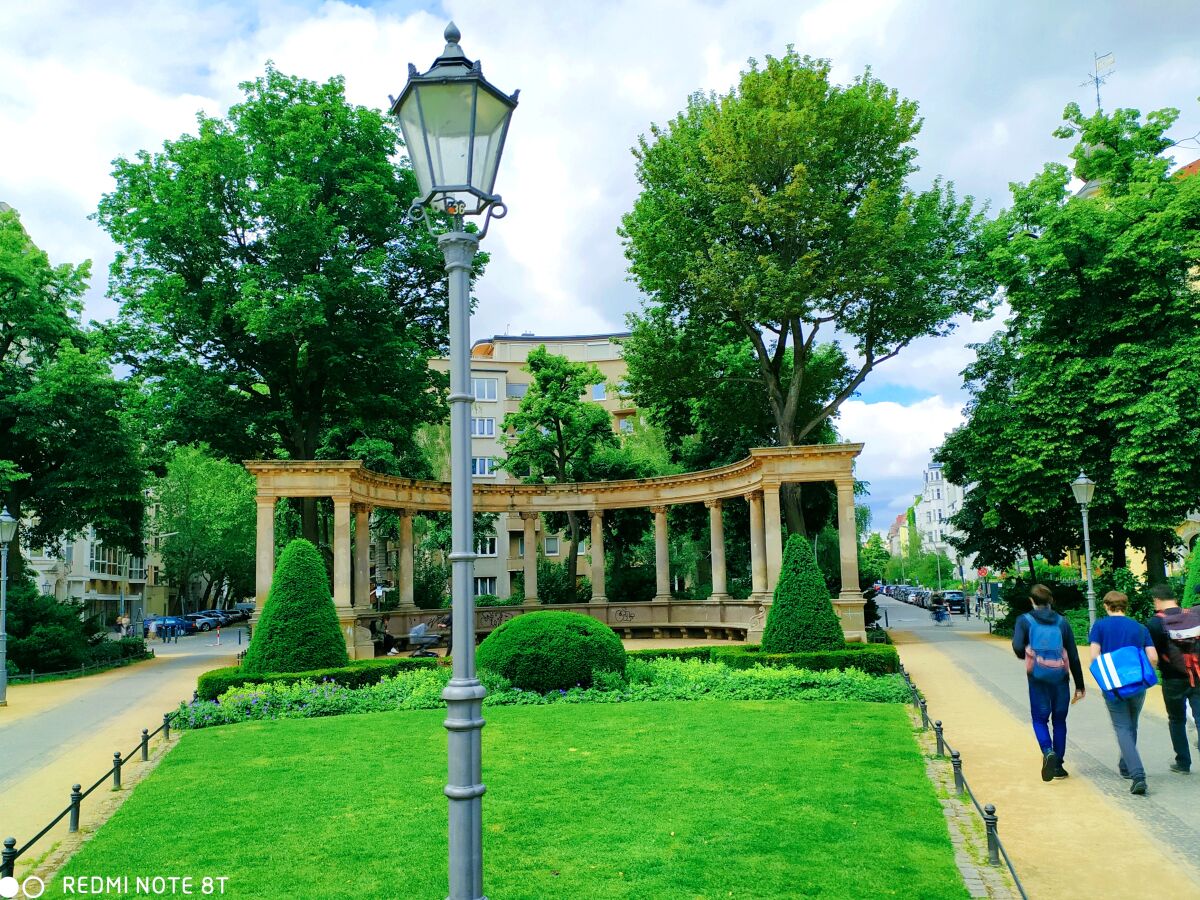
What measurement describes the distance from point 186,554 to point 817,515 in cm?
4866

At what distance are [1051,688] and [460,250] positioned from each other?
885 cm

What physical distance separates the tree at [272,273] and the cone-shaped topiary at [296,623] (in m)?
12.2

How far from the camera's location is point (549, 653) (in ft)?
61.0

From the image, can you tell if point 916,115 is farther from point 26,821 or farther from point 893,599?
point 893,599

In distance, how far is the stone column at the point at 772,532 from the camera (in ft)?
101

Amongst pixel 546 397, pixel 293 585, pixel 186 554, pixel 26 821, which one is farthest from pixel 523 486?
pixel 186 554

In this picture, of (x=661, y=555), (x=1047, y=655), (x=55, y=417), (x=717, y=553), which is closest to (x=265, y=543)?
(x=55, y=417)

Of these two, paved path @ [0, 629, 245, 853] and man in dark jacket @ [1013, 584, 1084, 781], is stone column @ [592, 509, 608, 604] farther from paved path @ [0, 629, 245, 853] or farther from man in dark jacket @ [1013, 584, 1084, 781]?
man in dark jacket @ [1013, 584, 1084, 781]

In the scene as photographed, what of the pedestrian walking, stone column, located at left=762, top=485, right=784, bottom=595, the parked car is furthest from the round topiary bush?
the parked car

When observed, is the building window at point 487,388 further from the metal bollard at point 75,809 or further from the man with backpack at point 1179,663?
the man with backpack at point 1179,663

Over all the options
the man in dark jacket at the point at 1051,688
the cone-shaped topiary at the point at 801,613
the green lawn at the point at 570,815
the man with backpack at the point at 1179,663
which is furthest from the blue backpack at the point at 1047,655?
the cone-shaped topiary at the point at 801,613

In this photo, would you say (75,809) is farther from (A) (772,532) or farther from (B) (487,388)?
(B) (487,388)

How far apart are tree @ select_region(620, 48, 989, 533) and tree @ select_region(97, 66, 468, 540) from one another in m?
9.64

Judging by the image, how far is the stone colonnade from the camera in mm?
29609
